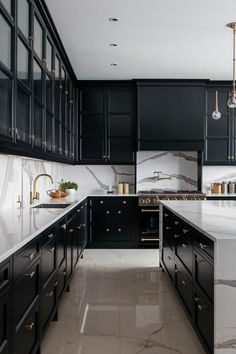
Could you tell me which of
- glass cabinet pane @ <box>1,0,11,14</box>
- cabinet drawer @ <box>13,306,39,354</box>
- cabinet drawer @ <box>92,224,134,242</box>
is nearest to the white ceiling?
glass cabinet pane @ <box>1,0,11,14</box>

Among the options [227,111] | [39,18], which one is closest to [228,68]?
[227,111]

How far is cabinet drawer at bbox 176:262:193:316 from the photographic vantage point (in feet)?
9.44

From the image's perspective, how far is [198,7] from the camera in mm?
3518

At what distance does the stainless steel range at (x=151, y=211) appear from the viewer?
19.4ft

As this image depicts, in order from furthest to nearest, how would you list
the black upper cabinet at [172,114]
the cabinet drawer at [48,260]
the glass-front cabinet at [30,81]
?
1. the black upper cabinet at [172,114]
2. the cabinet drawer at [48,260]
3. the glass-front cabinet at [30,81]

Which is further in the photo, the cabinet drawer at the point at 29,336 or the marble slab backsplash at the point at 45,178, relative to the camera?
the marble slab backsplash at the point at 45,178

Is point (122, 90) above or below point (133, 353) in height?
above

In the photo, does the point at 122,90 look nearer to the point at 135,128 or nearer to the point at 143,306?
the point at 135,128

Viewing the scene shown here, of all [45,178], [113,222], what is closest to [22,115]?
[45,178]

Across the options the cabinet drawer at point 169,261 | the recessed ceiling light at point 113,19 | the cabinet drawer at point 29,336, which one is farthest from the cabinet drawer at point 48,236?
the recessed ceiling light at point 113,19

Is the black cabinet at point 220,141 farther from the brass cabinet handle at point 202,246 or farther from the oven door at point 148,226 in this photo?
the brass cabinet handle at point 202,246

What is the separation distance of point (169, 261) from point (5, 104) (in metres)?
2.49

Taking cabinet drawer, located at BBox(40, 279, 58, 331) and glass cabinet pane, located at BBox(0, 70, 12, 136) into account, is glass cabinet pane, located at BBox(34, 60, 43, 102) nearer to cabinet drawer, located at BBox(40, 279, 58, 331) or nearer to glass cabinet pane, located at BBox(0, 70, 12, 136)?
glass cabinet pane, located at BBox(0, 70, 12, 136)

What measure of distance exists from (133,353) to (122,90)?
14.8ft
